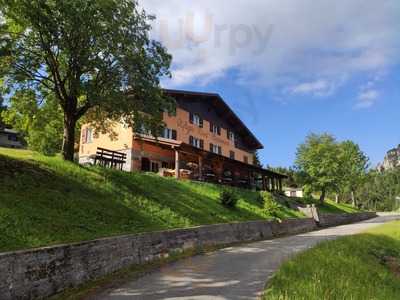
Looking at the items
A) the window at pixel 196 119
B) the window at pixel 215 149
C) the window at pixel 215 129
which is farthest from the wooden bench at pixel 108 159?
the window at pixel 215 129

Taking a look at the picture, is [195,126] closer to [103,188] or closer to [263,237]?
[263,237]

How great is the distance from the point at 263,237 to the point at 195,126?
1909 centimetres

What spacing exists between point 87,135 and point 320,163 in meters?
27.6

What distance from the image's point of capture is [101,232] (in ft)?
40.2

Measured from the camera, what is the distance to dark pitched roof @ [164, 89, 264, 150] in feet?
121

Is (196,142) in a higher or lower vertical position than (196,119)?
lower

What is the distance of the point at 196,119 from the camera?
39656mm

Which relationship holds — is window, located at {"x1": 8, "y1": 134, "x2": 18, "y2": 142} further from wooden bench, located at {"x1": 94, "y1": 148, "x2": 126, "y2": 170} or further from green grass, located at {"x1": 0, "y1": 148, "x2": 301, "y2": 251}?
green grass, located at {"x1": 0, "y1": 148, "x2": 301, "y2": 251}

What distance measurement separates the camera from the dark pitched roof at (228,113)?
36906 mm

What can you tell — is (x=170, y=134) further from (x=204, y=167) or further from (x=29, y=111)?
(x=29, y=111)

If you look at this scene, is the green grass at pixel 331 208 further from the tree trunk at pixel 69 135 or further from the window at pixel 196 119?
the tree trunk at pixel 69 135

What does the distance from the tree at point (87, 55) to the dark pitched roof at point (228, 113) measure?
13.1 meters

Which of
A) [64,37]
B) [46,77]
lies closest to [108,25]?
[64,37]

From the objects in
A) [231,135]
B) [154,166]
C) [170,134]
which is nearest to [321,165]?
[231,135]
